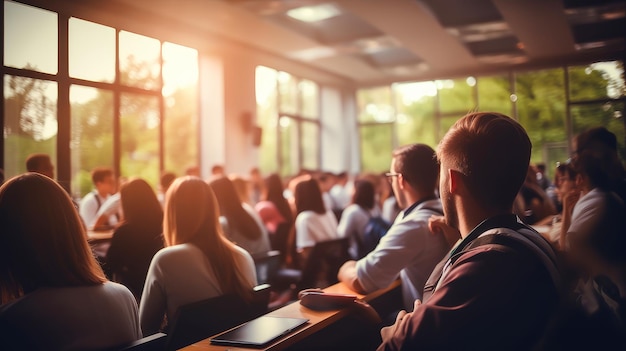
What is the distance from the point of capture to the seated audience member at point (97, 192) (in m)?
6.54

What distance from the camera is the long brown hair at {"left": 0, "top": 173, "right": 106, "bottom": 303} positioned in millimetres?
1556

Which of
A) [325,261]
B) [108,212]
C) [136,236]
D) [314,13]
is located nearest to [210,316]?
[136,236]

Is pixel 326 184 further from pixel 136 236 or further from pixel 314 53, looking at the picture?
pixel 136 236

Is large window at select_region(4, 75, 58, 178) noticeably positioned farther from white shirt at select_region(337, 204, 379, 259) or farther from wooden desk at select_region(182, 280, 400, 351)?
wooden desk at select_region(182, 280, 400, 351)

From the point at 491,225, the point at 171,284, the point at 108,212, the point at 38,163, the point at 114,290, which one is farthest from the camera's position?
the point at 108,212

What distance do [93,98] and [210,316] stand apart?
6.03 m

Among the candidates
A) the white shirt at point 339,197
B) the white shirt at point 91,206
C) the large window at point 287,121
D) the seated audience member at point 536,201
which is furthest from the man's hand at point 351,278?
the large window at point 287,121

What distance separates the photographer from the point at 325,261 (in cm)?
434

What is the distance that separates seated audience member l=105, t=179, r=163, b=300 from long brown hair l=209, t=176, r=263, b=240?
0.64 meters

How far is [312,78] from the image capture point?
40.2 ft

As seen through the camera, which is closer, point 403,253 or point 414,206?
point 403,253

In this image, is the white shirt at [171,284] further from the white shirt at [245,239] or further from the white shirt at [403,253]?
the white shirt at [245,239]

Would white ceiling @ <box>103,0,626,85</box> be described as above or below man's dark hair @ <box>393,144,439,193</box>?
above

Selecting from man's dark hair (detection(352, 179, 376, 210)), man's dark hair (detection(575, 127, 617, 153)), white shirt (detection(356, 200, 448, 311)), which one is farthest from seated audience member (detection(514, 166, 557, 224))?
white shirt (detection(356, 200, 448, 311))
